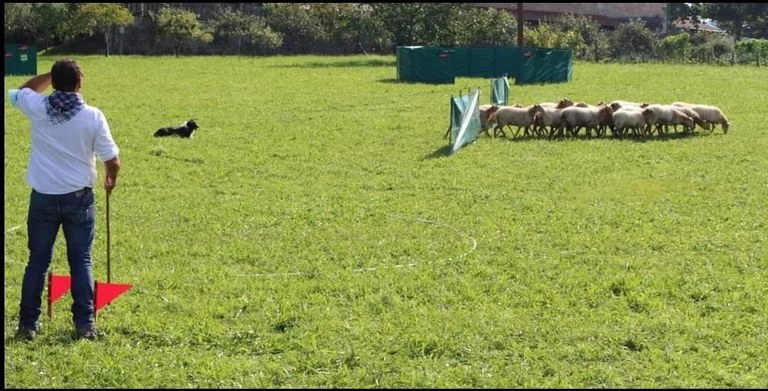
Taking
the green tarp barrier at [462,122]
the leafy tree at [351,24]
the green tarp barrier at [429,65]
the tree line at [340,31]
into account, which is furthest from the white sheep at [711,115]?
the leafy tree at [351,24]

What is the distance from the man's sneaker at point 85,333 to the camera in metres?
6.25

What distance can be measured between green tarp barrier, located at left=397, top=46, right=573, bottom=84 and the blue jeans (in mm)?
28497

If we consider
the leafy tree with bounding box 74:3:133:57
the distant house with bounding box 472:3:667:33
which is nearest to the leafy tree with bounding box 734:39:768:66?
the distant house with bounding box 472:3:667:33

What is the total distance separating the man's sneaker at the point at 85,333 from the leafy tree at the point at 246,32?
52911 millimetres

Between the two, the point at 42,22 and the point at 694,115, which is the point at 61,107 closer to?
the point at 694,115

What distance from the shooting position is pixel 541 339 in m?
6.33

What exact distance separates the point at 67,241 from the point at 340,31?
53.2 meters

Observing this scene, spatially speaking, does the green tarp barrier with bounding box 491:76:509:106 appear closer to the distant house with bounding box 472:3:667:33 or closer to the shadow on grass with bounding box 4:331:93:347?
the shadow on grass with bounding box 4:331:93:347

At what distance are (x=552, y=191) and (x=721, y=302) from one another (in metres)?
5.25

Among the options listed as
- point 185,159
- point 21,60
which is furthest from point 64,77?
point 21,60

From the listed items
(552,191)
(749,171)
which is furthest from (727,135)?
(552,191)

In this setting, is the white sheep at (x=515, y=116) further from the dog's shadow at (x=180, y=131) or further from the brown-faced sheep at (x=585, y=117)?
the dog's shadow at (x=180, y=131)

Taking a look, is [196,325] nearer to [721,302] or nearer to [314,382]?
[314,382]

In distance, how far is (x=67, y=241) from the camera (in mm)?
6246
